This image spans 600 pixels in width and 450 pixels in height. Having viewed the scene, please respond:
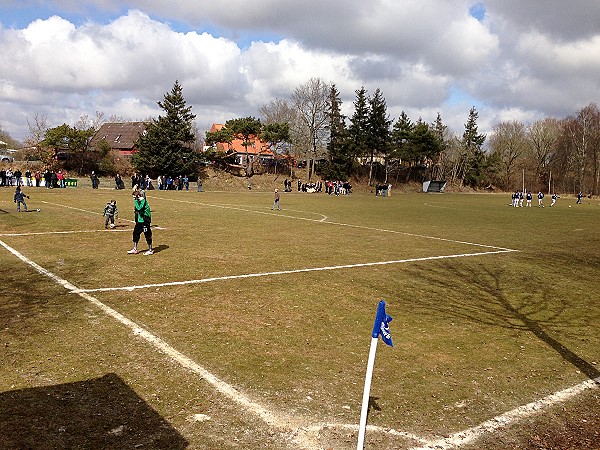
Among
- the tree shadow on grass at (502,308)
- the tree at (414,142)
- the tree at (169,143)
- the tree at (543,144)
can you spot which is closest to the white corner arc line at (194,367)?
the tree shadow on grass at (502,308)

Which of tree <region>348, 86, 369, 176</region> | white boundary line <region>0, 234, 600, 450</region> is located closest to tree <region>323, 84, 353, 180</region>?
tree <region>348, 86, 369, 176</region>

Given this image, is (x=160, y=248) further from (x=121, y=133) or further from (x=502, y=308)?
(x=121, y=133)

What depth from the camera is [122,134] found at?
78.8 meters

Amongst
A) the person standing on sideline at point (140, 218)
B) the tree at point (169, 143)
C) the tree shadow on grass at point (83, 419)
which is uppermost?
the tree at point (169, 143)

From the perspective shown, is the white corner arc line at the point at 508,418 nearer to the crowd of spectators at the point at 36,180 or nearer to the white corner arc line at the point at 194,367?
the white corner arc line at the point at 194,367

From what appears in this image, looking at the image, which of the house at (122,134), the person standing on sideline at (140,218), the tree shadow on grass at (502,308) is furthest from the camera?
the house at (122,134)

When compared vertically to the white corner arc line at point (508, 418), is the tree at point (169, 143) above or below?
above

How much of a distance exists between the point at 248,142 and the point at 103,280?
2466 inches

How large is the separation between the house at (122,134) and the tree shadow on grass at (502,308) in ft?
222

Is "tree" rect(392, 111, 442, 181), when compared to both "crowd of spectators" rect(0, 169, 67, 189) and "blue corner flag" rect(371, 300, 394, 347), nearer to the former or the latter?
"crowd of spectators" rect(0, 169, 67, 189)

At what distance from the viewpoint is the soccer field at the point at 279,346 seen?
506cm

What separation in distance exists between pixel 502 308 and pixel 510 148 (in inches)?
3916

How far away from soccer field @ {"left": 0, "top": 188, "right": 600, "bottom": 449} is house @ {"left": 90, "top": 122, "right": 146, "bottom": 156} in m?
62.7

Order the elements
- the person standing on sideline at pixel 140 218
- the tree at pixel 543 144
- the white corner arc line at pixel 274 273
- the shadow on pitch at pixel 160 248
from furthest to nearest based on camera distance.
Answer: the tree at pixel 543 144 < the shadow on pitch at pixel 160 248 < the person standing on sideline at pixel 140 218 < the white corner arc line at pixel 274 273
